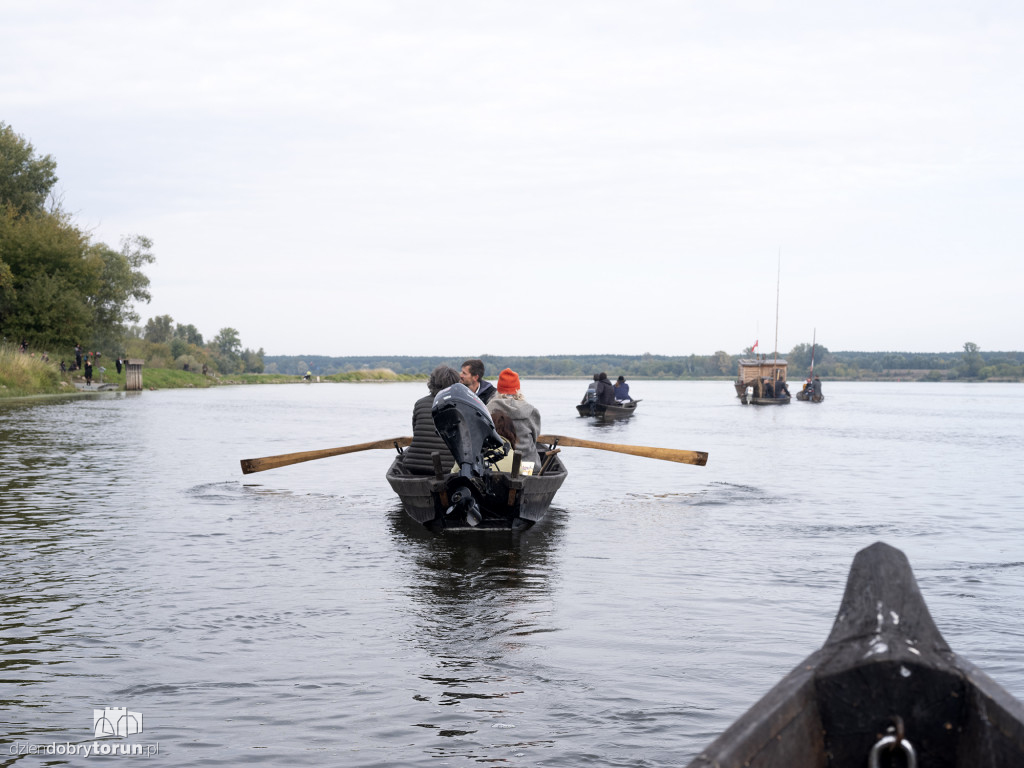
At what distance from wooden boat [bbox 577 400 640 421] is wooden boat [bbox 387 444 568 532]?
2788 centimetres

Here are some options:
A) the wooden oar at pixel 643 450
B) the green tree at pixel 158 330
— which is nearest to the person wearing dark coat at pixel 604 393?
the wooden oar at pixel 643 450

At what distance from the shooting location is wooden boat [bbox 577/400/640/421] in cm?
3988

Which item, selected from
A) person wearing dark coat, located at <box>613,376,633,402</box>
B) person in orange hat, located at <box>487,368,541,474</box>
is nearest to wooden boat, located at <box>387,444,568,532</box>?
person in orange hat, located at <box>487,368,541,474</box>

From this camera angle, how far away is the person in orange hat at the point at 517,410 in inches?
494

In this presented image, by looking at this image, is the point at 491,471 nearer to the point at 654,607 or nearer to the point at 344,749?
the point at 654,607

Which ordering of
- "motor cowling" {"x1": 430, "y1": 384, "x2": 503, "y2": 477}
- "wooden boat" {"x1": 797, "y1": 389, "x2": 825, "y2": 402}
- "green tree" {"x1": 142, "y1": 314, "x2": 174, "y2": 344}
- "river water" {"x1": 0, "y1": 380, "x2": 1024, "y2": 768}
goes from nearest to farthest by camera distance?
"river water" {"x1": 0, "y1": 380, "x2": 1024, "y2": 768} → "motor cowling" {"x1": 430, "y1": 384, "x2": 503, "y2": 477} → "wooden boat" {"x1": 797, "y1": 389, "x2": 825, "y2": 402} → "green tree" {"x1": 142, "y1": 314, "x2": 174, "y2": 344}

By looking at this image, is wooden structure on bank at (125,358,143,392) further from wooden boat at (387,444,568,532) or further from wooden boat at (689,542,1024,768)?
wooden boat at (689,542,1024,768)

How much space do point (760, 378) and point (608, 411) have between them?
94.6ft

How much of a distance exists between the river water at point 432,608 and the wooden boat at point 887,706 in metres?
1.87

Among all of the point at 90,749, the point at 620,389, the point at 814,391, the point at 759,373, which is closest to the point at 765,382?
the point at 759,373

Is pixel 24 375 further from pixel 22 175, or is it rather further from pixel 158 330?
pixel 158 330

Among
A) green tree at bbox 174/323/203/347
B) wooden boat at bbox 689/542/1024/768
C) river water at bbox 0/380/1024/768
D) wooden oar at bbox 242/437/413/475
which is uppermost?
green tree at bbox 174/323/203/347

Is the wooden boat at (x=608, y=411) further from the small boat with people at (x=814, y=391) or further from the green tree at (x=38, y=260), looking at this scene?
the small boat with people at (x=814, y=391)

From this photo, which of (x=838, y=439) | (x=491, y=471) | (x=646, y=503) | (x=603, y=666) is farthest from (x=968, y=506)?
(x=838, y=439)
